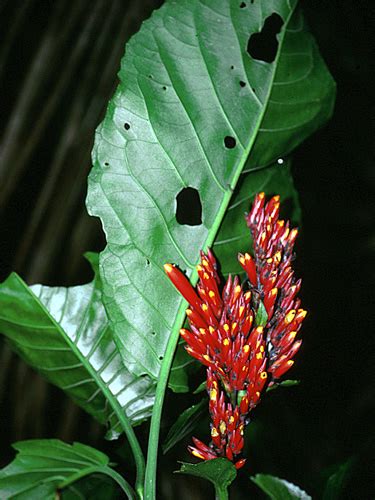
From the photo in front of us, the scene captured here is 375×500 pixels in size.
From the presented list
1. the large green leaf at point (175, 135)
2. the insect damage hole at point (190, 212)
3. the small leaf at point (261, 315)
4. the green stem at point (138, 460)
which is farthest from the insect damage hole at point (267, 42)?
the green stem at point (138, 460)

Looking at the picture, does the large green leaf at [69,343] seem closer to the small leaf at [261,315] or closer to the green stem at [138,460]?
the green stem at [138,460]

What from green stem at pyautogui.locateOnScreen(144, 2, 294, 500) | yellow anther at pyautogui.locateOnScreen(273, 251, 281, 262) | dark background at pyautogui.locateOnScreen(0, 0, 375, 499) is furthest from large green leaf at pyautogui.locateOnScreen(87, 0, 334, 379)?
dark background at pyautogui.locateOnScreen(0, 0, 375, 499)

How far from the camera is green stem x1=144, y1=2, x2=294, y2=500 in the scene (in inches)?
18.0

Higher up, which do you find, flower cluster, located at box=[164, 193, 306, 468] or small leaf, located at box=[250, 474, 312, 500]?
flower cluster, located at box=[164, 193, 306, 468]

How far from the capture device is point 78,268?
3.77 feet

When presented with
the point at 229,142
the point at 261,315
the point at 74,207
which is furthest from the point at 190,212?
the point at 74,207

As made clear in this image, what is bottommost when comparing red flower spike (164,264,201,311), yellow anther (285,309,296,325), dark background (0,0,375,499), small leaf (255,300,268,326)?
dark background (0,0,375,499)

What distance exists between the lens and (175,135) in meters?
0.54

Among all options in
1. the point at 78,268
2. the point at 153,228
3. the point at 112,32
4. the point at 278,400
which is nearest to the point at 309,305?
the point at 278,400

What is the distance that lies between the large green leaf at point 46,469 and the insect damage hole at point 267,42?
0.43 m

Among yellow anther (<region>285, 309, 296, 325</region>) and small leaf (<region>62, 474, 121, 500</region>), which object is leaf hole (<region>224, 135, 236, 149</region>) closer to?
yellow anther (<region>285, 309, 296, 325</region>)

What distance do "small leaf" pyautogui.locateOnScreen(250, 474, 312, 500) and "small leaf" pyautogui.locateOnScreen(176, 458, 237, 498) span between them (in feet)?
0.29

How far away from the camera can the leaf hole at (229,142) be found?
0.56 metres

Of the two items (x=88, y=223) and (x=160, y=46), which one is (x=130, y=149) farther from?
(x=88, y=223)
